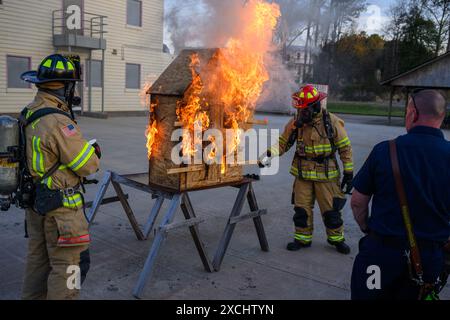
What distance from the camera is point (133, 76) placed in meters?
21.8

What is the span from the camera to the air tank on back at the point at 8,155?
294 centimetres

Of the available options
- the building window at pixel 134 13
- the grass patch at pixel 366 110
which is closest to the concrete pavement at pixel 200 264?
the building window at pixel 134 13

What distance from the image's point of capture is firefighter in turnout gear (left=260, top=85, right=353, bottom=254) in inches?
195

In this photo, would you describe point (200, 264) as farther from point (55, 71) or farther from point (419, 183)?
point (419, 183)

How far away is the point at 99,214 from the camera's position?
599 centimetres

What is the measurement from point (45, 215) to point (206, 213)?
3.55m

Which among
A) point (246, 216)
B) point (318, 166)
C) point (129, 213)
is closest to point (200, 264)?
point (246, 216)

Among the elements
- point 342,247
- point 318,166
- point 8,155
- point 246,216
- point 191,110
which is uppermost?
point 191,110

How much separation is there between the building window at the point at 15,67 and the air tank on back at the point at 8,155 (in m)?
16.1

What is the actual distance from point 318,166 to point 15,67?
16.3m

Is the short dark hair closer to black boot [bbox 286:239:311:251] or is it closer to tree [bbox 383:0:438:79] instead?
black boot [bbox 286:239:311:251]

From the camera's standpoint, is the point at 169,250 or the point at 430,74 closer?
the point at 169,250

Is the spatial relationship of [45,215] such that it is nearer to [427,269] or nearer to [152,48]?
[427,269]
